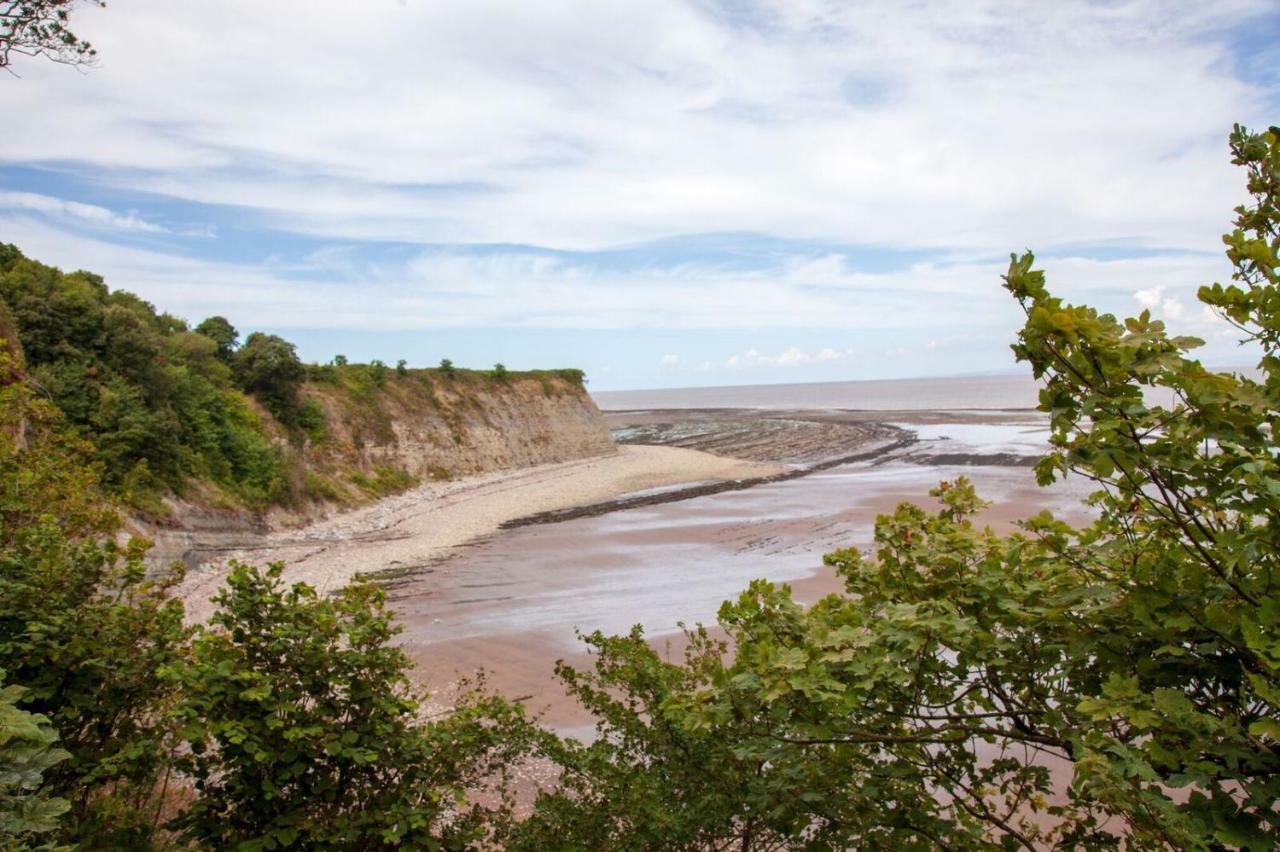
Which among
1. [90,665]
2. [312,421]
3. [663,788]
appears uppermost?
[312,421]

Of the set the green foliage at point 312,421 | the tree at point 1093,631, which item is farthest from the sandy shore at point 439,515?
the tree at point 1093,631

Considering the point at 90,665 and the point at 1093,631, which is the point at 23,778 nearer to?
the point at 90,665

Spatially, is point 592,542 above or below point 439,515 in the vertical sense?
below

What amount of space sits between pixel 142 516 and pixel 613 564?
47.0ft

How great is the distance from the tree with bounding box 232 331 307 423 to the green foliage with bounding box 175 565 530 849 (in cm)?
3608

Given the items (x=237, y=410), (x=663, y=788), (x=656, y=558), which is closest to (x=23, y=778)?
(x=663, y=788)

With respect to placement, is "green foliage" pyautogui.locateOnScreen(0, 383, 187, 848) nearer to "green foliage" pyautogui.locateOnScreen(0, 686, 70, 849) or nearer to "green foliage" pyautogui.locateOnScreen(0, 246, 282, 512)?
"green foliage" pyautogui.locateOnScreen(0, 686, 70, 849)

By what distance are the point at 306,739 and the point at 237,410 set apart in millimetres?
33111

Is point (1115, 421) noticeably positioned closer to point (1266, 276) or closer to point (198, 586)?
point (1266, 276)

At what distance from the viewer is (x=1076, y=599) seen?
134 inches

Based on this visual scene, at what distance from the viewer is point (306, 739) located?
5.07 m

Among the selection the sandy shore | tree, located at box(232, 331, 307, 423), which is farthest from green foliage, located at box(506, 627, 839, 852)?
tree, located at box(232, 331, 307, 423)

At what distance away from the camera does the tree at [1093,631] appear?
9.27ft

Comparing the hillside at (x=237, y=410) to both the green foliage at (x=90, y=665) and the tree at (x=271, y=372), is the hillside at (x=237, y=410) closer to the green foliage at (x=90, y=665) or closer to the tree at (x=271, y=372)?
the tree at (x=271, y=372)
